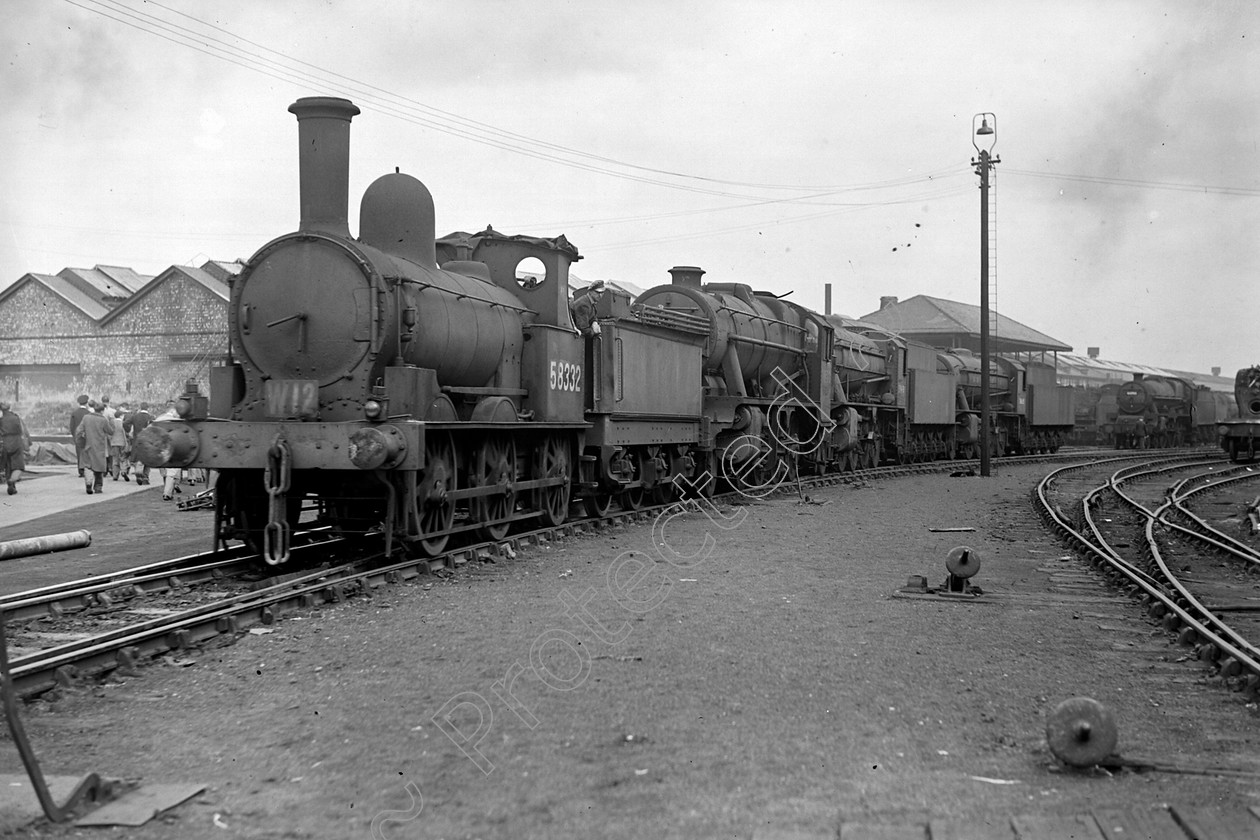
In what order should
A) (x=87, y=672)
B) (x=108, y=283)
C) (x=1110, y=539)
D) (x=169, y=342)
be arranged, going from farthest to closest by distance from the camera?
(x=108, y=283), (x=169, y=342), (x=1110, y=539), (x=87, y=672)

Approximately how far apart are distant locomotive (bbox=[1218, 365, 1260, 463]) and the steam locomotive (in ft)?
41.1

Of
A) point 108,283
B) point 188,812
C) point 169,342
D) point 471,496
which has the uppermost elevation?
point 108,283

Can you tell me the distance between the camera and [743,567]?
10.8 metres

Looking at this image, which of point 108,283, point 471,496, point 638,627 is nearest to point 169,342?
point 108,283

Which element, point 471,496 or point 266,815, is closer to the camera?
point 266,815

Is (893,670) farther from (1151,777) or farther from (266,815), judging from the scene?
(266,815)

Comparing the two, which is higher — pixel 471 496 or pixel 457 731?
pixel 471 496

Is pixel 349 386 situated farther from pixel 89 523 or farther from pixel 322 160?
pixel 89 523

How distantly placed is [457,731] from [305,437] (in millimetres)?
4600

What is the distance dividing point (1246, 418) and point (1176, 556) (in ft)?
75.7

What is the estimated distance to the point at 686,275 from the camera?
1808 cm

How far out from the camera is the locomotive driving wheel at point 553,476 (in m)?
12.5

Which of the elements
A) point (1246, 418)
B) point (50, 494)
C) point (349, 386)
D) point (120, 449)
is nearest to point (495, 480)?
point (349, 386)

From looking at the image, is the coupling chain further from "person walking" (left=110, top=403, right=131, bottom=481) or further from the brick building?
the brick building
